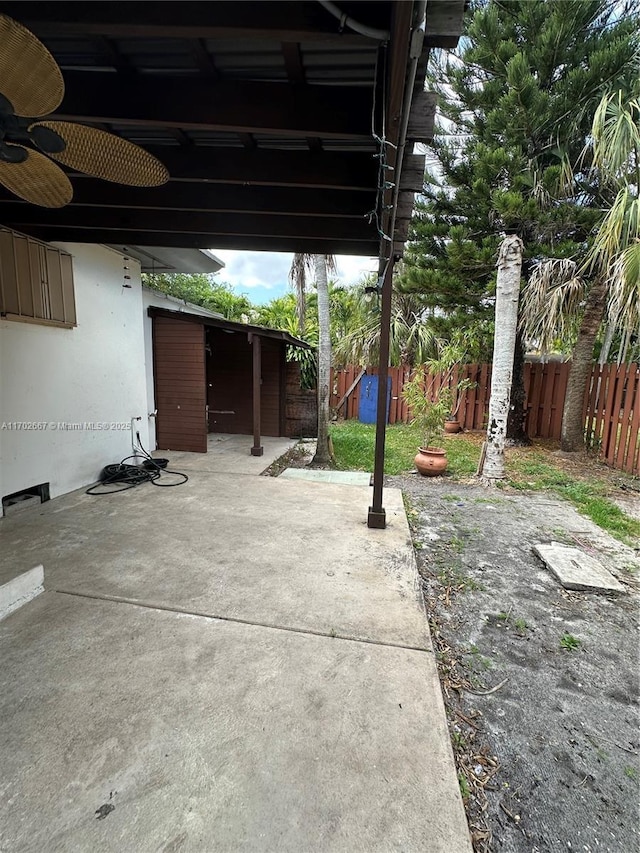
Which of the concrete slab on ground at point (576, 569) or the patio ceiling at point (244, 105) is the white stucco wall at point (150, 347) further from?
the concrete slab on ground at point (576, 569)

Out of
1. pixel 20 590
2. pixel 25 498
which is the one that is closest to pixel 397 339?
pixel 25 498

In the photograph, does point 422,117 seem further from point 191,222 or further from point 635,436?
point 635,436

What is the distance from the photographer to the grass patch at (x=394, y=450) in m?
6.29

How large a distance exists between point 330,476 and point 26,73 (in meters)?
4.68

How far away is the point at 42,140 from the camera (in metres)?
1.75

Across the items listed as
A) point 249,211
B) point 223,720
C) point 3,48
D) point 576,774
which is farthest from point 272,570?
point 3,48

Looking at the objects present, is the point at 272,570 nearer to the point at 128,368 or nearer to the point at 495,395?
the point at 128,368

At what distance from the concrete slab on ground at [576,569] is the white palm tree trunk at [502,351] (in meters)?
2.08

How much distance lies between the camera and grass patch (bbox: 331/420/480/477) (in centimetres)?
629

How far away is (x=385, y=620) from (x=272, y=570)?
89 centimetres

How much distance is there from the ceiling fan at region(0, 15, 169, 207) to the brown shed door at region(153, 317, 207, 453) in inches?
155

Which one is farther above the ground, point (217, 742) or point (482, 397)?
point (482, 397)

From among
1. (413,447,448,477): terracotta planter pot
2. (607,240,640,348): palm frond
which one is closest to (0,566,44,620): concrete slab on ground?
(413,447,448,477): terracotta planter pot

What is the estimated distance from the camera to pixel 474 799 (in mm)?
1401
